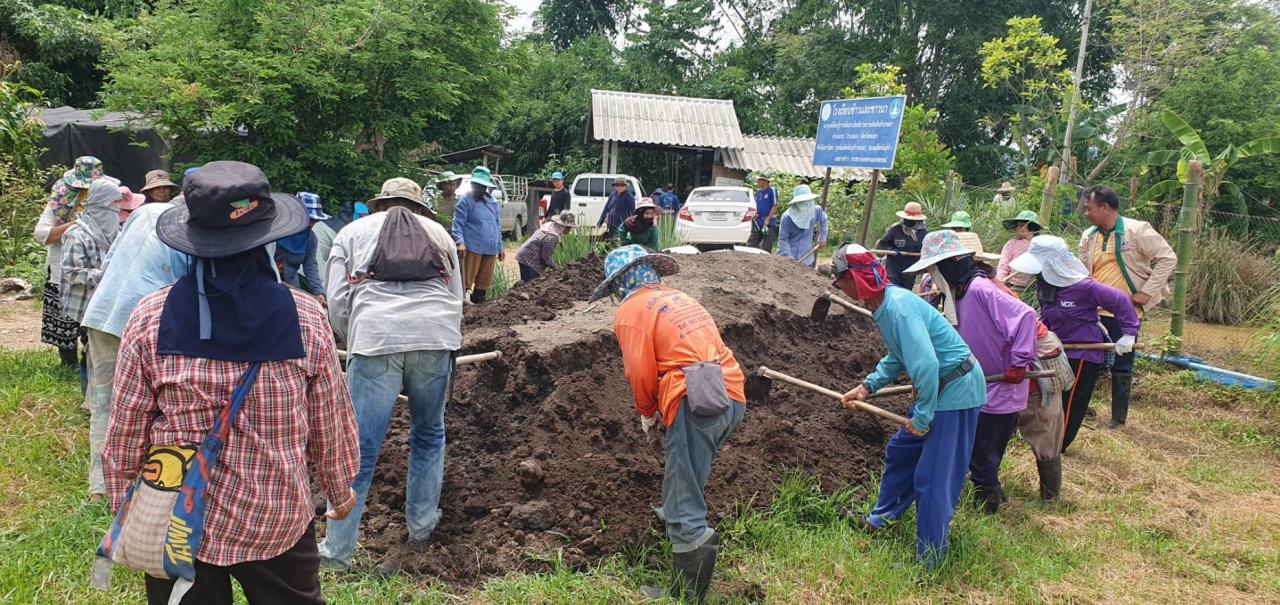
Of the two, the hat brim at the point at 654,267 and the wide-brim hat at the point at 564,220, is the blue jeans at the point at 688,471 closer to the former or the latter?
the hat brim at the point at 654,267

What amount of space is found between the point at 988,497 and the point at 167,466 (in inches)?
166

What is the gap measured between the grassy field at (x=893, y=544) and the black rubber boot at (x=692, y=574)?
0.15 metres

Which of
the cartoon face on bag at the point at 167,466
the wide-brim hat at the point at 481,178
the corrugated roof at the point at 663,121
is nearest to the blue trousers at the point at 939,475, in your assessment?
the cartoon face on bag at the point at 167,466

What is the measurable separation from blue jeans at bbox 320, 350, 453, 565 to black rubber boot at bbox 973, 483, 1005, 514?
3.04 metres

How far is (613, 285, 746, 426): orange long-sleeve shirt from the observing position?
133 inches

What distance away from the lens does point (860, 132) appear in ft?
36.0

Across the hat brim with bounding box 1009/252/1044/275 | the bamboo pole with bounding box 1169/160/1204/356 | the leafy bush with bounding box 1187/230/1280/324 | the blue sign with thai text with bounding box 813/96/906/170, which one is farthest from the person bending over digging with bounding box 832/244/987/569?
the leafy bush with bounding box 1187/230/1280/324

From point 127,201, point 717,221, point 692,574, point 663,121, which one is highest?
point 663,121

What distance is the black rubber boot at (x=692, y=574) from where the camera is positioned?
3449 millimetres

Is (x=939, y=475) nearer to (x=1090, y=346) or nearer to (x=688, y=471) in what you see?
(x=688, y=471)

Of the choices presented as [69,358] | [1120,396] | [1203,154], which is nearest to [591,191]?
[1203,154]

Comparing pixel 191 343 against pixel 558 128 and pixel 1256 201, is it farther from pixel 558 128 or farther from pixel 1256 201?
pixel 558 128

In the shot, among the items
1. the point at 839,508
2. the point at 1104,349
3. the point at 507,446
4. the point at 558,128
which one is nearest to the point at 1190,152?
the point at 1104,349

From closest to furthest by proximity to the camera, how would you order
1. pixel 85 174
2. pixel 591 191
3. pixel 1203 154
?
pixel 85 174, pixel 1203 154, pixel 591 191
